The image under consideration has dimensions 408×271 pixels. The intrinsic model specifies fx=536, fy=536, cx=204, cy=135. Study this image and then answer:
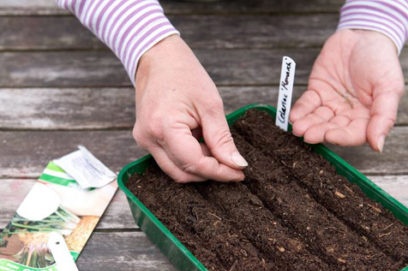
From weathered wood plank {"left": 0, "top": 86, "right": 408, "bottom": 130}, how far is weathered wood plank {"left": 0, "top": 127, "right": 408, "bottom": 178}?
3 centimetres

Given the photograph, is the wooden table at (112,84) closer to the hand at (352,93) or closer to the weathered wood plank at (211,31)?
the weathered wood plank at (211,31)

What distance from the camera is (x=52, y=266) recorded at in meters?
1.02

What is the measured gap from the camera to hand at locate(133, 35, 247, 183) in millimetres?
975

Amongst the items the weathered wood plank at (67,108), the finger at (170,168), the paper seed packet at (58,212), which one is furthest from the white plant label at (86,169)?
the finger at (170,168)

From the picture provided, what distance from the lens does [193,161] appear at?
3.18ft

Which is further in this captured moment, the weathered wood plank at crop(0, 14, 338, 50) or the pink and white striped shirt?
the weathered wood plank at crop(0, 14, 338, 50)

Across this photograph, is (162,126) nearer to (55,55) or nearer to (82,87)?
(82,87)

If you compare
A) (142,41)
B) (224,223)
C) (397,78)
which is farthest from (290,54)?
(224,223)

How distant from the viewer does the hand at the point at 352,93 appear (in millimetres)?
1094

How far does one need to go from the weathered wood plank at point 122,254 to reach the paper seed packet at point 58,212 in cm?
2

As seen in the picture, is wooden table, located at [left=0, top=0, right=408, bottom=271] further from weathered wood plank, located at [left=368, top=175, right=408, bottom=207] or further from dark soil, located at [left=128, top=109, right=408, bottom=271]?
dark soil, located at [left=128, top=109, right=408, bottom=271]

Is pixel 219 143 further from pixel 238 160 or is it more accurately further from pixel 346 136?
pixel 346 136

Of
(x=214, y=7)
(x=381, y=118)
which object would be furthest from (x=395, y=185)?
(x=214, y=7)

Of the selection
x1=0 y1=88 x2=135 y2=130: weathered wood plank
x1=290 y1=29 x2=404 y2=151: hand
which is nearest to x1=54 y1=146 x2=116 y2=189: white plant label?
x1=0 y1=88 x2=135 y2=130: weathered wood plank
